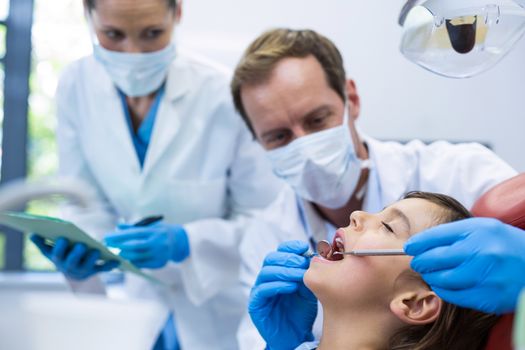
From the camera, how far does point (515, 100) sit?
2678mm

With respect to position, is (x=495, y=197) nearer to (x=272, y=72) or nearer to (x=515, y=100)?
(x=272, y=72)

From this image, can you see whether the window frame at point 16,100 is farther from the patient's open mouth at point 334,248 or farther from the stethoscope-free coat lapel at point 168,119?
the patient's open mouth at point 334,248

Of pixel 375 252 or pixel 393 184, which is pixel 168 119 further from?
pixel 375 252

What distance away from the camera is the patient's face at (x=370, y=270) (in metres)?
1.24

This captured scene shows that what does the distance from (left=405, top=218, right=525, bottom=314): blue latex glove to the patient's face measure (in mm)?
266

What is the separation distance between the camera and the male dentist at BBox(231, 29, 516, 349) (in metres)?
1.64

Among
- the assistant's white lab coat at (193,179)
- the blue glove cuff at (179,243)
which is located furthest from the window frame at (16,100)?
the blue glove cuff at (179,243)

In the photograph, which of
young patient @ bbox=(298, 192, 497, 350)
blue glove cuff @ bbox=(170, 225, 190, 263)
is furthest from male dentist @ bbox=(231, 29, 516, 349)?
young patient @ bbox=(298, 192, 497, 350)

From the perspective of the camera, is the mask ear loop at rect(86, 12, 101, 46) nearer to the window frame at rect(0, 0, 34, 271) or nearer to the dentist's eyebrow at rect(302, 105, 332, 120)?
the dentist's eyebrow at rect(302, 105, 332, 120)

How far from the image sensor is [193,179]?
6.87 feet

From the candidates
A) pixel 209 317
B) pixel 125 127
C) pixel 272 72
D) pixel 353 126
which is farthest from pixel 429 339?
pixel 125 127

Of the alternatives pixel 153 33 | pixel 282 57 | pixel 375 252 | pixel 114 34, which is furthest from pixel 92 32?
pixel 375 252

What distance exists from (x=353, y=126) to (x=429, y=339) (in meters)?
0.76

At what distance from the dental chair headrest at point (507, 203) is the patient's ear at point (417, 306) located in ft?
0.75
